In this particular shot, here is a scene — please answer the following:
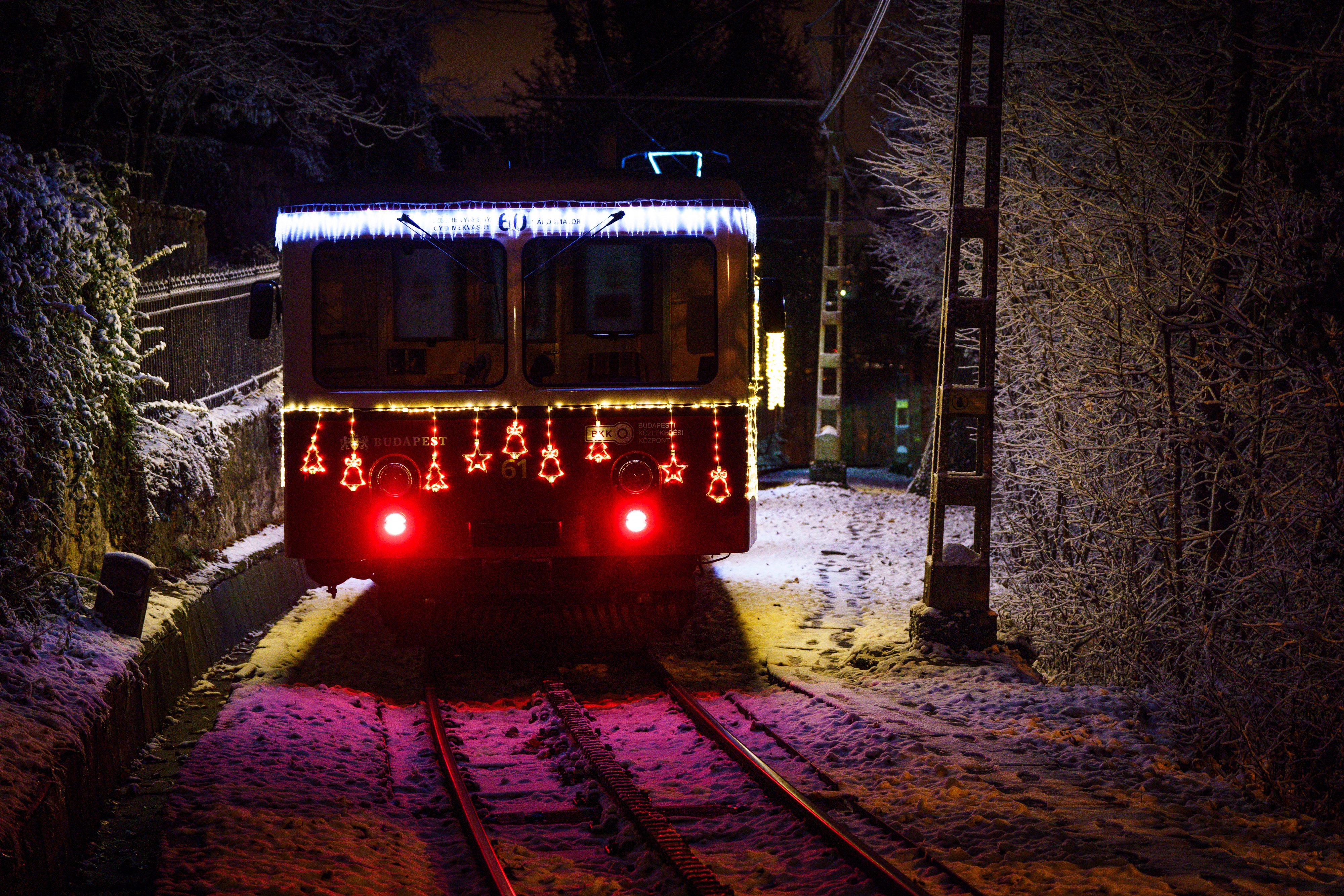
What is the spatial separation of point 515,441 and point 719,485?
1374 millimetres

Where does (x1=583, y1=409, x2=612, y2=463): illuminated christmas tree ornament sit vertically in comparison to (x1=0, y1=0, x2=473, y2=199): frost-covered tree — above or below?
below

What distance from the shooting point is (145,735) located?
6906mm

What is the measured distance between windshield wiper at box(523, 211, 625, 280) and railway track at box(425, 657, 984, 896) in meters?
2.81

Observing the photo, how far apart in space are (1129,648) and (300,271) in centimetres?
593

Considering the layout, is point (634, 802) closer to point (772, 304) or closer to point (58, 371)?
point (772, 304)

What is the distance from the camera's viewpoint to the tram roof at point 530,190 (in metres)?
7.88

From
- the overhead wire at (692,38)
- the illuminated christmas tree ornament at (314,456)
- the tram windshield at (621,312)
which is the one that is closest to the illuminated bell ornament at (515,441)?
the tram windshield at (621,312)

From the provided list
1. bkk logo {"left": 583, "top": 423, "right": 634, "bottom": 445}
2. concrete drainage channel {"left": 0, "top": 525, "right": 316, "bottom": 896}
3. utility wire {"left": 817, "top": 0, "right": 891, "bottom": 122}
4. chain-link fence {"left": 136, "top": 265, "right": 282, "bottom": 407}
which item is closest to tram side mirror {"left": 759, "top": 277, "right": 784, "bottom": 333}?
bkk logo {"left": 583, "top": 423, "right": 634, "bottom": 445}

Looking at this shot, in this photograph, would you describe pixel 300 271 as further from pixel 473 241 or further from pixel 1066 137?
pixel 1066 137

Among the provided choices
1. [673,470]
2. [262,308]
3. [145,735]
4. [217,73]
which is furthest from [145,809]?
[217,73]

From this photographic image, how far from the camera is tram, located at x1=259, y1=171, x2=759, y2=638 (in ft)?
26.0

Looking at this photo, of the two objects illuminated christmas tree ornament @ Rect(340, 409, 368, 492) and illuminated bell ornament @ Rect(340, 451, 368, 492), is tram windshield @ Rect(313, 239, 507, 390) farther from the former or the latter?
illuminated bell ornament @ Rect(340, 451, 368, 492)

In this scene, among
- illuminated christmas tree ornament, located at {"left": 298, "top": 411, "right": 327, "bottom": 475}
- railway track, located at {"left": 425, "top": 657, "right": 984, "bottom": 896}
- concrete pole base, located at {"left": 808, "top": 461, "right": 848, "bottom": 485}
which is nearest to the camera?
railway track, located at {"left": 425, "top": 657, "right": 984, "bottom": 896}

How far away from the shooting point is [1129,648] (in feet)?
25.2
